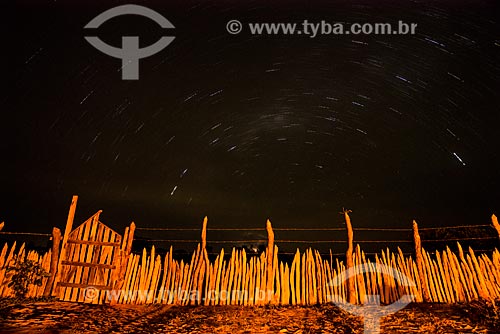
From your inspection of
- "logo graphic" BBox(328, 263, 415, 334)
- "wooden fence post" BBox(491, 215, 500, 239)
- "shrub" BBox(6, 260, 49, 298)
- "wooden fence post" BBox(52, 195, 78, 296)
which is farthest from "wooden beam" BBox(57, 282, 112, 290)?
"wooden fence post" BBox(491, 215, 500, 239)

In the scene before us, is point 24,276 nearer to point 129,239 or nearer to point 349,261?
point 129,239

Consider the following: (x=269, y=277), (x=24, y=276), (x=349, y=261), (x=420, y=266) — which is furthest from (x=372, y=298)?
(x=24, y=276)

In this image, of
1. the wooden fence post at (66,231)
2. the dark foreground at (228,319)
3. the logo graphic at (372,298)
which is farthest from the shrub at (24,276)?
the logo graphic at (372,298)

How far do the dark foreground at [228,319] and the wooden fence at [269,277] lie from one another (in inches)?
18.8

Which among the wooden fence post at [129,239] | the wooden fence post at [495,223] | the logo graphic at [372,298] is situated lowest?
the logo graphic at [372,298]

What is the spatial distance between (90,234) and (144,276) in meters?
1.88

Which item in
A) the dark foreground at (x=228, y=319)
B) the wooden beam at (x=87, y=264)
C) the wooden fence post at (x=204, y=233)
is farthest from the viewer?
the wooden fence post at (x=204, y=233)

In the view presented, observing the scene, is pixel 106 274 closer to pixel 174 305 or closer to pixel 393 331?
pixel 174 305

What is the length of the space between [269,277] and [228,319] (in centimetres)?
182

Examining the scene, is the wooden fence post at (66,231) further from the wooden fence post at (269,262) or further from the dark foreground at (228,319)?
the wooden fence post at (269,262)

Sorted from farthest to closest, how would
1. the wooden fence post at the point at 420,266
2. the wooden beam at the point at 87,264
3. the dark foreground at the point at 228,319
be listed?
the wooden beam at the point at 87,264, the wooden fence post at the point at 420,266, the dark foreground at the point at 228,319

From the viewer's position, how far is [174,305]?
8.60 m

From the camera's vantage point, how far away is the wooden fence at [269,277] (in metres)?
8.40

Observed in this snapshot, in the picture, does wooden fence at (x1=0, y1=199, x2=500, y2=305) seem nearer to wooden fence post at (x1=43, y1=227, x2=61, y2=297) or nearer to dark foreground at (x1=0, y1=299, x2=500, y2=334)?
wooden fence post at (x1=43, y1=227, x2=61, y2=297)
